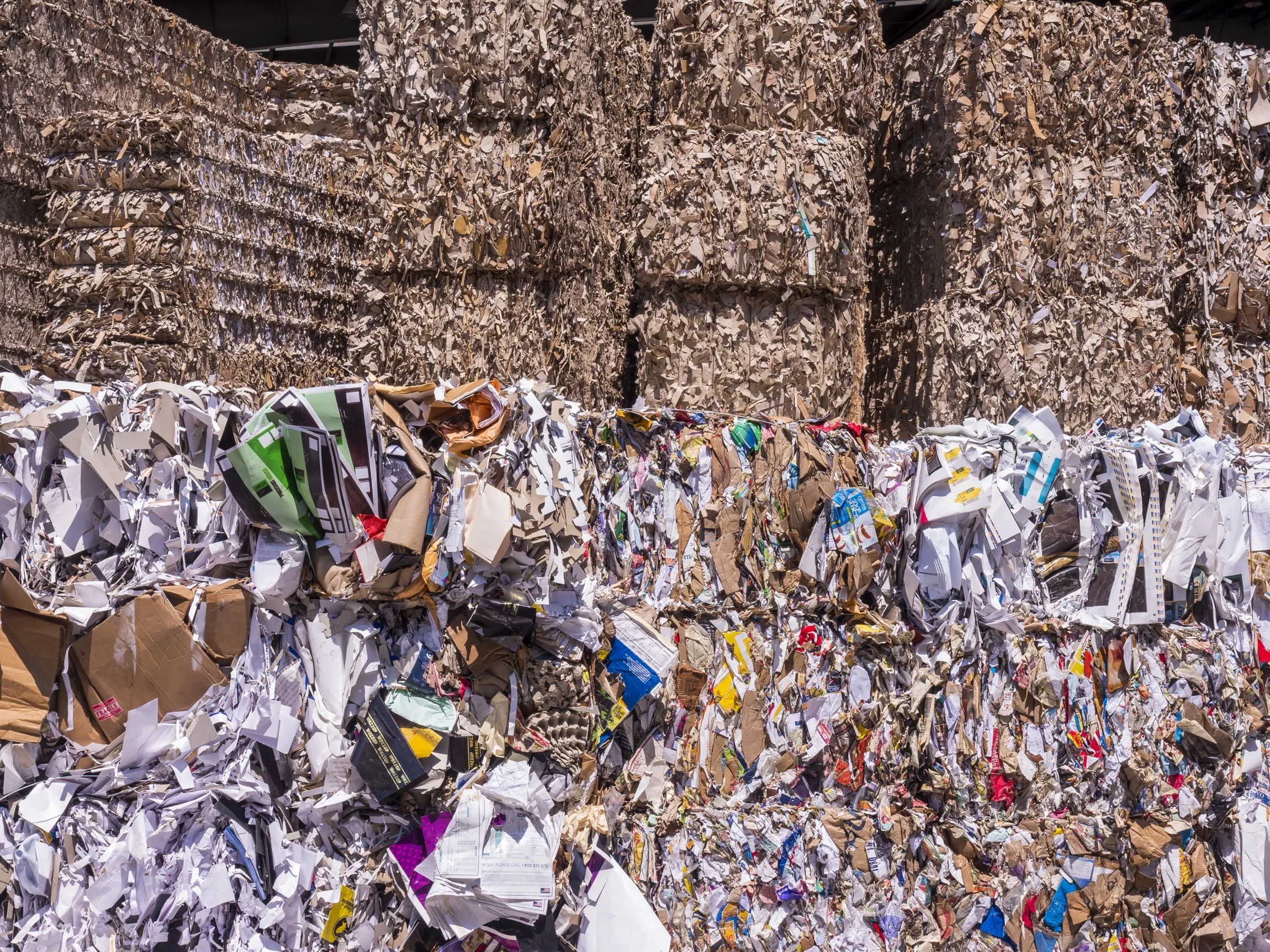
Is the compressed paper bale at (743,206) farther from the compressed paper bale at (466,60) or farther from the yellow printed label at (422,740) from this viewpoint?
Result: the yellow printed label at (422,740)

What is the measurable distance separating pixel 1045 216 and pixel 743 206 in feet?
2.62

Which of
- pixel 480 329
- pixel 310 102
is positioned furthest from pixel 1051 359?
pixel 310 102

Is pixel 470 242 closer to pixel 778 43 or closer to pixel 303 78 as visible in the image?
pixel 778 43

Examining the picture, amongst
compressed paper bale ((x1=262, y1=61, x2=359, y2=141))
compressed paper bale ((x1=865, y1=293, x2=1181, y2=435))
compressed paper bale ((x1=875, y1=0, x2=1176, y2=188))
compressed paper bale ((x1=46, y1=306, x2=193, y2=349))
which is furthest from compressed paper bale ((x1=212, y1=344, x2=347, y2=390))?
compressed paper bale ((x1=875, y1=0, x2=1176, y2=188))

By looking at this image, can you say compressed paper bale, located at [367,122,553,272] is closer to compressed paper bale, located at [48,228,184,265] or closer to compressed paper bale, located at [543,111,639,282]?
compressed paper bale, located at [543,111,639,282]

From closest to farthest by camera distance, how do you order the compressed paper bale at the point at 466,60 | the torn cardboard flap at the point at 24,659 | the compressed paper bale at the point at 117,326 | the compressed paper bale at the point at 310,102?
the torn cardboard flap at the point at 24,659, the compressed paper bale at the point at 466,60, the compressed paper bale at the point at 117,326, the compressed paper bale at the point at 310,102

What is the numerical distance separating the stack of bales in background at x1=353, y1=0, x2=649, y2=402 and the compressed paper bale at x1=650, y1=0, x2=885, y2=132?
18 centimetres

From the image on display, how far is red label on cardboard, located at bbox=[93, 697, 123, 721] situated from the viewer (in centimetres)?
166

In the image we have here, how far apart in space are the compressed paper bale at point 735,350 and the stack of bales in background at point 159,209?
33.0 inches

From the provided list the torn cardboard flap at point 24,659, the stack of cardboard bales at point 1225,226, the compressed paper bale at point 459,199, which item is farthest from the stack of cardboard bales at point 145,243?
the stack of cardboard bales at point 1225,226

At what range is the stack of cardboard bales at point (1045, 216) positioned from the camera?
8.21ft

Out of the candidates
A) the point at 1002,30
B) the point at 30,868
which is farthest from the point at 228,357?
the point at 1002,30

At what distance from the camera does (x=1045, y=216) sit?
2518mm

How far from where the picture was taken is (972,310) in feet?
8.41
